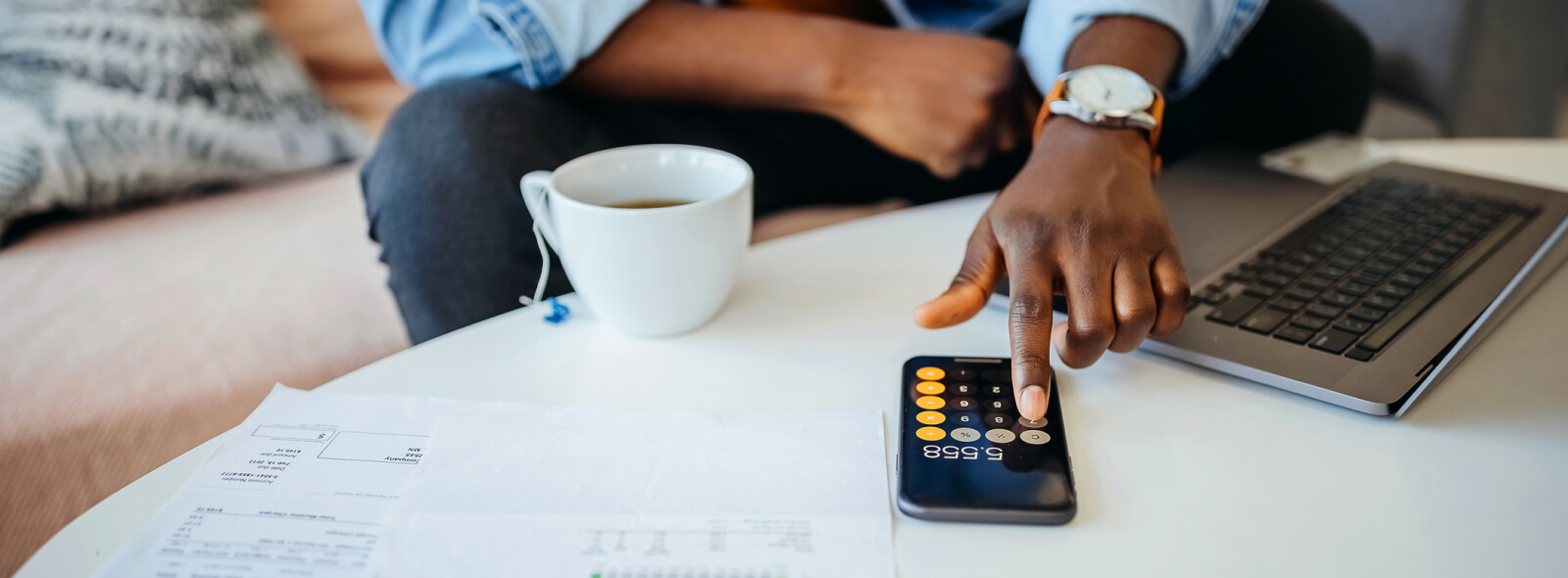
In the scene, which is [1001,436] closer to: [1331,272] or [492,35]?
[1331,272]

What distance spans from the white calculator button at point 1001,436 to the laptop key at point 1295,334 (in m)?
0.17

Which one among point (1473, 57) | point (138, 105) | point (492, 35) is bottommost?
point (1473, 57)

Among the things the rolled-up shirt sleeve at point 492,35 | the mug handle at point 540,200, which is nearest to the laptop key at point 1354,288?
the mug handle at point 540,200

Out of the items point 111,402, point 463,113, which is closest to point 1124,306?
point 463,113

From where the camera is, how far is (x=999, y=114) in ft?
2.44

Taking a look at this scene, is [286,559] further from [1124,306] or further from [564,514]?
[1124,306]

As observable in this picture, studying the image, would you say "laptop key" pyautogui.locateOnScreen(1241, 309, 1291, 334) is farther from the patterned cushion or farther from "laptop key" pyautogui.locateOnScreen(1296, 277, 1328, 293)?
the patterned cushion

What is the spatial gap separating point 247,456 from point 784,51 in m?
0.52

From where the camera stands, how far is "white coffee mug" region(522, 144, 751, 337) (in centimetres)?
43

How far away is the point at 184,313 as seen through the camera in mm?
712

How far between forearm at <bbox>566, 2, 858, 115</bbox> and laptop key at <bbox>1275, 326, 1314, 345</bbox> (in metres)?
0.42

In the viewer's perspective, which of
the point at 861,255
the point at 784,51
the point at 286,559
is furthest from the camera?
the point at 784,51

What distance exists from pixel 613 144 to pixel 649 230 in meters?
0.33

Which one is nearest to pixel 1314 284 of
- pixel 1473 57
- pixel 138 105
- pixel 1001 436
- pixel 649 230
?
pixel 1001 436
